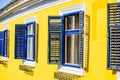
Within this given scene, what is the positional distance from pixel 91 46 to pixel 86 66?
0.47m

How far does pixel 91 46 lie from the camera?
8227 millimetres

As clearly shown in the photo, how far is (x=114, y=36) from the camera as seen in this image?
7.02m

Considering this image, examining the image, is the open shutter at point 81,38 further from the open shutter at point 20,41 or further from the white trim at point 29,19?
the open shutter at point 20,41

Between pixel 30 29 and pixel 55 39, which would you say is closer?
pixel 55 39

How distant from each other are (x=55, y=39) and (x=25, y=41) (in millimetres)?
3545

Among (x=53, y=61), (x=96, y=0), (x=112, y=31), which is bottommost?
(x=53, y=61)

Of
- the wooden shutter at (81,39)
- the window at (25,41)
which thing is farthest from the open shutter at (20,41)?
the wooden shutter at (81,39)

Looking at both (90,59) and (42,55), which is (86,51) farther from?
(42,55)

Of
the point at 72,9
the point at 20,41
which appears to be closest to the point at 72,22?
the point at 72,9

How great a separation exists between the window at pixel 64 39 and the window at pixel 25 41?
2629 millimetres

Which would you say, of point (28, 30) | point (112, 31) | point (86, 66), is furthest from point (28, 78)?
point (112, 31)

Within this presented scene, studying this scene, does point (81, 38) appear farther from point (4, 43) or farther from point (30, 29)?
point (4, 43)


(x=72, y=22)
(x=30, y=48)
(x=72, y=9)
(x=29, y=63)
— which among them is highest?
(x=72, y=9)

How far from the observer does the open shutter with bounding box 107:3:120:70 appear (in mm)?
6980
